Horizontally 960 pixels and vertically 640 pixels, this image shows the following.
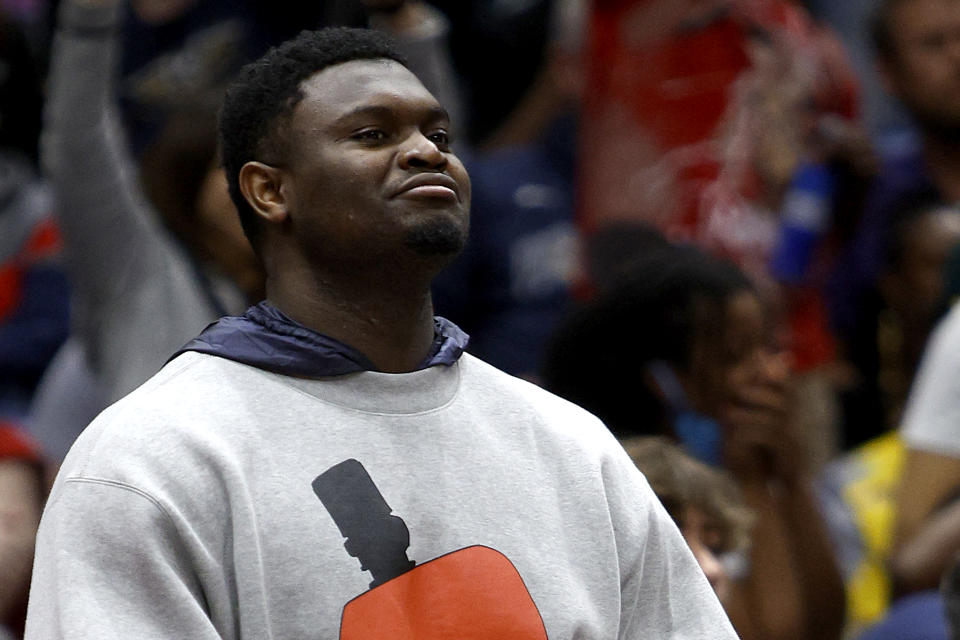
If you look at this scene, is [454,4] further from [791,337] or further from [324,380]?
[324,380]

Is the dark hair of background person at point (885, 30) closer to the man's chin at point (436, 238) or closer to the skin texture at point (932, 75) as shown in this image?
the skin texture at point (932, 75)

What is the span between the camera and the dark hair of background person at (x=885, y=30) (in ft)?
18.0

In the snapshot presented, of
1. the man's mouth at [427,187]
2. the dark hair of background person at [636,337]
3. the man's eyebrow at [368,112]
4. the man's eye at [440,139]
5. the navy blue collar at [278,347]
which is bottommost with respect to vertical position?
the dark hair of background person at [636,337]

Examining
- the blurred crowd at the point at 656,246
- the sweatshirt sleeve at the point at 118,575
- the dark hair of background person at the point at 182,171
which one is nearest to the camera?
the sweatshirt sleeve at the point at 118,575

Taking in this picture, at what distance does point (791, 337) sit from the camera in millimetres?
5180

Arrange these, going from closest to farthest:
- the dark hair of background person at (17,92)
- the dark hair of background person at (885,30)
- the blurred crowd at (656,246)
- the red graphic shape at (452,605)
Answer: the red graphic shape at (452,605) < the blurred crowd at (656,246) < the dark hair of background person at (17,92) < the dark hair of background person at (885,30)

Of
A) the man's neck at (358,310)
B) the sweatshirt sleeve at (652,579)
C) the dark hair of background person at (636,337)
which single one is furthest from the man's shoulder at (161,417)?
the dark hair of background person at (636,337)

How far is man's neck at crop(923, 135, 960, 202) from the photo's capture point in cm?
531

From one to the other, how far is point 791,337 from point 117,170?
2.33 m

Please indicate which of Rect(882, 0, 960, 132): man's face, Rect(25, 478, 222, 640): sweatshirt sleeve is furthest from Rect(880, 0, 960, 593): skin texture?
Rect(25, 478, 222, 640): sweatshirt sleeve

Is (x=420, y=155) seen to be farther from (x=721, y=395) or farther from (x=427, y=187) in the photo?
(x=721, y=395)

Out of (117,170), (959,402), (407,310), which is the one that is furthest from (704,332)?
(407,310)

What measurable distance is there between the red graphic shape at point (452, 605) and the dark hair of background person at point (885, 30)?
Result: 12.3ft

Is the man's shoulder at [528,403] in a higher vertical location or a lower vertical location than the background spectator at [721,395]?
higher
